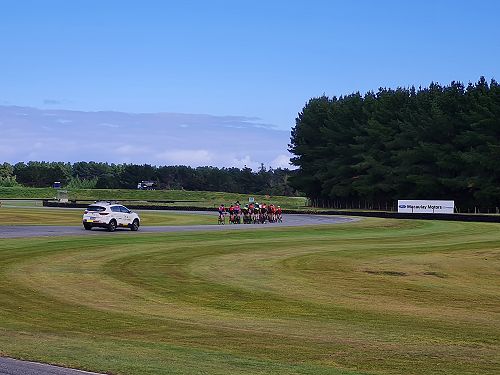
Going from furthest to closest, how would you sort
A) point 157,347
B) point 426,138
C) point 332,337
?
point 426,138, point 332,337, point 157,347

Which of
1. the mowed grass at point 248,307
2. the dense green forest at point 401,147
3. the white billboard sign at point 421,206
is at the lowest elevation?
the mowed grass at point 248,307

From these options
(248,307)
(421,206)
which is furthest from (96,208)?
(421,206)

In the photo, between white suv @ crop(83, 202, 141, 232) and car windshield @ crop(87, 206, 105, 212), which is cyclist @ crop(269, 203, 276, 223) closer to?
white suv @ crop(83, 202, 141, 232)

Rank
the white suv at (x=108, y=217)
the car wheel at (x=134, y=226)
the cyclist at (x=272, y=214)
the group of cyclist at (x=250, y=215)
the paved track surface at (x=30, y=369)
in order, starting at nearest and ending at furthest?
the paved track surface at (x=30, y=369) < the white suv at (x=108, y=217) < the car wheel at (x=134, y=226) < the group of cyclist at (x=250, y=215) < the cyclist at (x=272, y=214)

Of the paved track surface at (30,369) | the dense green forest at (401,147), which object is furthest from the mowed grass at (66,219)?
the paved track surface at (30,369)

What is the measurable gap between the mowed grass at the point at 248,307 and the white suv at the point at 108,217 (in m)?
11.6

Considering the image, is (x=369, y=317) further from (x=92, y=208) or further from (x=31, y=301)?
(x=92, y=208)

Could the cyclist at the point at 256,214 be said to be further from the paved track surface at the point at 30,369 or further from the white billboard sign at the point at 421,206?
the paved track surface at the point at 30,369

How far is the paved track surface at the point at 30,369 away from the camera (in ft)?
37.7

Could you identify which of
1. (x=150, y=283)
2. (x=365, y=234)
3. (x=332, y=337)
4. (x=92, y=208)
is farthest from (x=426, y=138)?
(x=332, y=337)

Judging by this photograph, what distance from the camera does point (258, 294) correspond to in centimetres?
2284

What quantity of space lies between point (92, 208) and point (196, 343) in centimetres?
3781

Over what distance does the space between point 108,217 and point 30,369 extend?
40470 mm

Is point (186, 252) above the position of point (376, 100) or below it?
below
